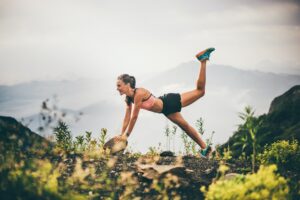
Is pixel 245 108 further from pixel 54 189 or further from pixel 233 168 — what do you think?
pixel 54 189

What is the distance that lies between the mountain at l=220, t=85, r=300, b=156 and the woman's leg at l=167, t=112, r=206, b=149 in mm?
2038

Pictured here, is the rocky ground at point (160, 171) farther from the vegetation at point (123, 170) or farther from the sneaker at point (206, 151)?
the sneaker at point (206, 151)

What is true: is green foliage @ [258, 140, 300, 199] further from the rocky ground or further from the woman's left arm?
the woman's left arm

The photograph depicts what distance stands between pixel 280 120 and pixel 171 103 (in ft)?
15.6

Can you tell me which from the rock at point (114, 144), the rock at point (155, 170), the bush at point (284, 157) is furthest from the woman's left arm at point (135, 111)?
the bush at point (284, 157)

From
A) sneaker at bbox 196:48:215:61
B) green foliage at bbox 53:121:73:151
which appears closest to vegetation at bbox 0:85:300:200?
green foliage at bbox 53:121:73:151

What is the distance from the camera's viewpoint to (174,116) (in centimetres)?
814

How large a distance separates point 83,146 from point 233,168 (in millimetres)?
3320

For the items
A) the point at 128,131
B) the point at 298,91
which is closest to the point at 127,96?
the point at 128,131

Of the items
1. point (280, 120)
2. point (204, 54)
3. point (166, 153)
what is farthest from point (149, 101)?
point (280, 120)

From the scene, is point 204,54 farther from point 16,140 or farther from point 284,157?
point 16,140

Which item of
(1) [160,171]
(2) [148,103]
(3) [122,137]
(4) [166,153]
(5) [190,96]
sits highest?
(5) [190,96]

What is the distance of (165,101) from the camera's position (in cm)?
798

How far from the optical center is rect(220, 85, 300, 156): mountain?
33.6ft
